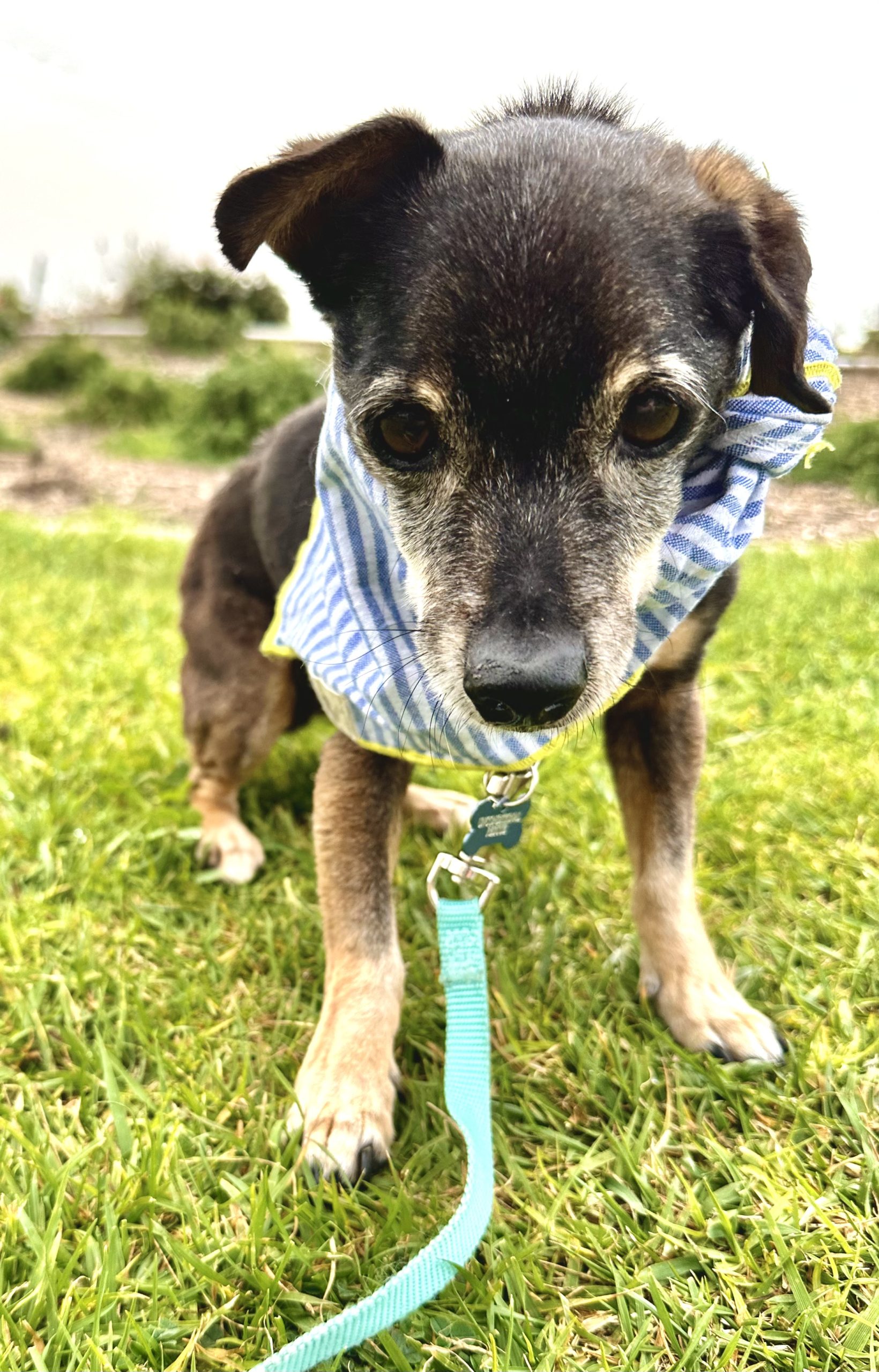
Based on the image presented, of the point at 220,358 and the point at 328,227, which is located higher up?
the point at 328,227

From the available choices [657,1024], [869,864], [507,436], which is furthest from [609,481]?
[869,864]

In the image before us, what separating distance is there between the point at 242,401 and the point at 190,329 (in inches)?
252

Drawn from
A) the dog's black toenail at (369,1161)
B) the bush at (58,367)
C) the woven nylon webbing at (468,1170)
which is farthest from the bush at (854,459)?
the bush at (58,367)

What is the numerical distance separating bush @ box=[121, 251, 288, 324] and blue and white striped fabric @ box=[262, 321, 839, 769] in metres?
17.3

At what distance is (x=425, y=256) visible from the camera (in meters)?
1.91

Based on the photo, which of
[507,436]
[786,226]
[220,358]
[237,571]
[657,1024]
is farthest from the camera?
[220,358]

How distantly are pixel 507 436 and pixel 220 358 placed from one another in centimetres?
1711

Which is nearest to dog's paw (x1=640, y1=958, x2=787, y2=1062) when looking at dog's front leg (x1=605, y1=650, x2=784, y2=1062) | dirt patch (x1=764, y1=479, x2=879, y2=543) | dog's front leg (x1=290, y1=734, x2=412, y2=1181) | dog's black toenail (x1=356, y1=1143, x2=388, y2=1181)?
dog's front leg (x1=605, y1=650, x2=784, y2=1062)

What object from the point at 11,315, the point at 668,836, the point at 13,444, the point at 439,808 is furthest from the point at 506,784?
the point at 11,315

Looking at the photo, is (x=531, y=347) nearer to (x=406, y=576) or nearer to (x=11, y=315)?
(x=406, y=576)

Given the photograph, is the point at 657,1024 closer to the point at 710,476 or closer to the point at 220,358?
the point at 710,476

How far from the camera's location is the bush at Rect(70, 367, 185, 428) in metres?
15.1

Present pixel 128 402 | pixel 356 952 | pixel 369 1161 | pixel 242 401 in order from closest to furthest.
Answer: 1. pixel 369 1161
2. pixel 356 952
3. pixel 242 401
4. pixel 128 402

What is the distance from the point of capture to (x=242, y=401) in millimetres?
12695
